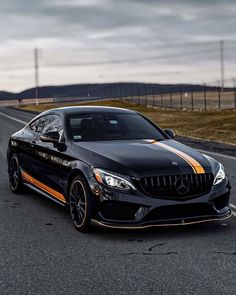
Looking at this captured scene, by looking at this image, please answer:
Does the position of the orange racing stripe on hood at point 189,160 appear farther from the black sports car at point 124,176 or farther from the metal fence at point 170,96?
the metal fence at point 170,96

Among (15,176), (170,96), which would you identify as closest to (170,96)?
(170,96)

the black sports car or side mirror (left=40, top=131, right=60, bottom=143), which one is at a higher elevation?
side mirror (left=40, top=131, right=60, bottom=143)

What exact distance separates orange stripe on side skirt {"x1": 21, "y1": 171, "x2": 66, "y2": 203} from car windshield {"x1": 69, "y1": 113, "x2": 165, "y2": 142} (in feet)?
2.51

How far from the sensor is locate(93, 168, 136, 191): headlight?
5.72m

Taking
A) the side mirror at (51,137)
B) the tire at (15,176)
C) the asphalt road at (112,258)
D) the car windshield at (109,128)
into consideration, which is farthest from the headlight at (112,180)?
the tire at (15,176)

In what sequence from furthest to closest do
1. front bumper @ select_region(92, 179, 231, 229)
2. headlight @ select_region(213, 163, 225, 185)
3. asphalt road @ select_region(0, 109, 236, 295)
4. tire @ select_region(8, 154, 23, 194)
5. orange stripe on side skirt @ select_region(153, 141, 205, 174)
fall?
tire @ select_region(8, 154, 23, 194) → headlight @ select_region(213, 163, 225, 185) → orange stripe on side skirt @ select_region(153, 141, 205, 174) → front bumper @ select_region(92, 179, 231, 229) → asphalt road @ select_region(0, 109, 236, 295)

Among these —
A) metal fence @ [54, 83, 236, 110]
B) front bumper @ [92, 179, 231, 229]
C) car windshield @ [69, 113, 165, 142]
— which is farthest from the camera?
metal fence @ [54, 83, 236, 110]

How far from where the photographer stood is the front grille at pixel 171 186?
573 centimetres

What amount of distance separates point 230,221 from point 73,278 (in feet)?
9.15

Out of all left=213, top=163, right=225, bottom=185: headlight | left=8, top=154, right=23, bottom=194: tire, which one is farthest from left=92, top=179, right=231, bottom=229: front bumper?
left=8, top=154, right=23, bottom=194: tire

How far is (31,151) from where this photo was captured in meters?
8.02

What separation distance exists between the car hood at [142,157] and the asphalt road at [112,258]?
77 centimetres

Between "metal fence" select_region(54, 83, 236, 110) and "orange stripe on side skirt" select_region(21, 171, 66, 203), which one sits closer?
"orange stripe on side skirt" select_region(21, 171, 66, 203)

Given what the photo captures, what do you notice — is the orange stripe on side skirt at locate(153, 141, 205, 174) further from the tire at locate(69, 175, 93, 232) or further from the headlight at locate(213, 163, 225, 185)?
the tire at locate(69, 175, 93, 232)
